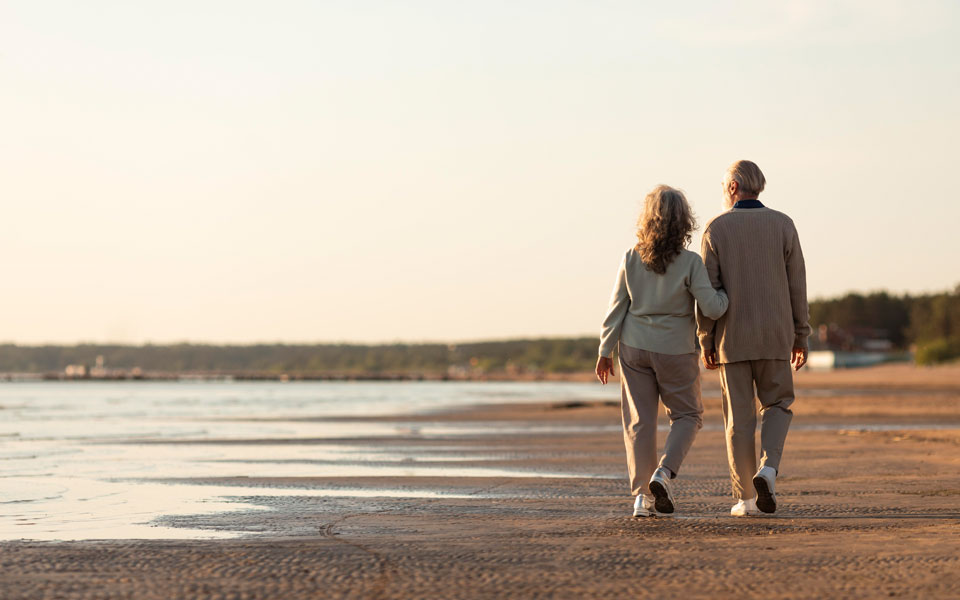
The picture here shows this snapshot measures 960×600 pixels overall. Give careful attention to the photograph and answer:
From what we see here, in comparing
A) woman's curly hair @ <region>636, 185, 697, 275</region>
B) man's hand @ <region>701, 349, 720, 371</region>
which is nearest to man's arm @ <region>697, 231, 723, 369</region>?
man's hand @ <region>701, 349, 720, 371</region>

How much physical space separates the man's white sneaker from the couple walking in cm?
1

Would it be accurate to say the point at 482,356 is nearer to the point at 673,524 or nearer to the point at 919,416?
the point at 919,416

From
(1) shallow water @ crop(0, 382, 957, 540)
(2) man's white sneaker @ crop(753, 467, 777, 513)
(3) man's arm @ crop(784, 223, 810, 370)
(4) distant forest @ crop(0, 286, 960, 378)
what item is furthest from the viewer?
(4) distant forest @ crop(0, 286, 960, 378)

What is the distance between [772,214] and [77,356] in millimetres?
197795

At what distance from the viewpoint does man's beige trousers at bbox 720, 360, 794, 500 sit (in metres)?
6.94

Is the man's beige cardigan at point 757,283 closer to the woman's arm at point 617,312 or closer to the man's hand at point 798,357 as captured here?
the man's hand at point 798,357

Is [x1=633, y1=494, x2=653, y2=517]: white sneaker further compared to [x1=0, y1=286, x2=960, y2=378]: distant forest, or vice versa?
[x1=0, y1=286, x2=960, y2=378]: distant forest

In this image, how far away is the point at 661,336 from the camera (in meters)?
6.98

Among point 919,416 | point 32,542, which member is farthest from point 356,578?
point 919,416

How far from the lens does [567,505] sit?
7.82 metres

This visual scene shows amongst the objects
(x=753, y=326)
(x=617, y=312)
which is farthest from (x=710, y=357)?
(x=617, y=312)

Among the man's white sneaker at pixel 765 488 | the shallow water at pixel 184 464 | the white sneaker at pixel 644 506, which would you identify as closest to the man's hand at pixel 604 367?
the white sneaker at pixel 644 506

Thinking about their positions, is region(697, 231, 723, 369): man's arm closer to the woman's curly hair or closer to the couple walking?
the couple walking

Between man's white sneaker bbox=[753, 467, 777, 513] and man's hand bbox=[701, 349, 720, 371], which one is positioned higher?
man's hand bbox=[701, 349, 720, 371]
